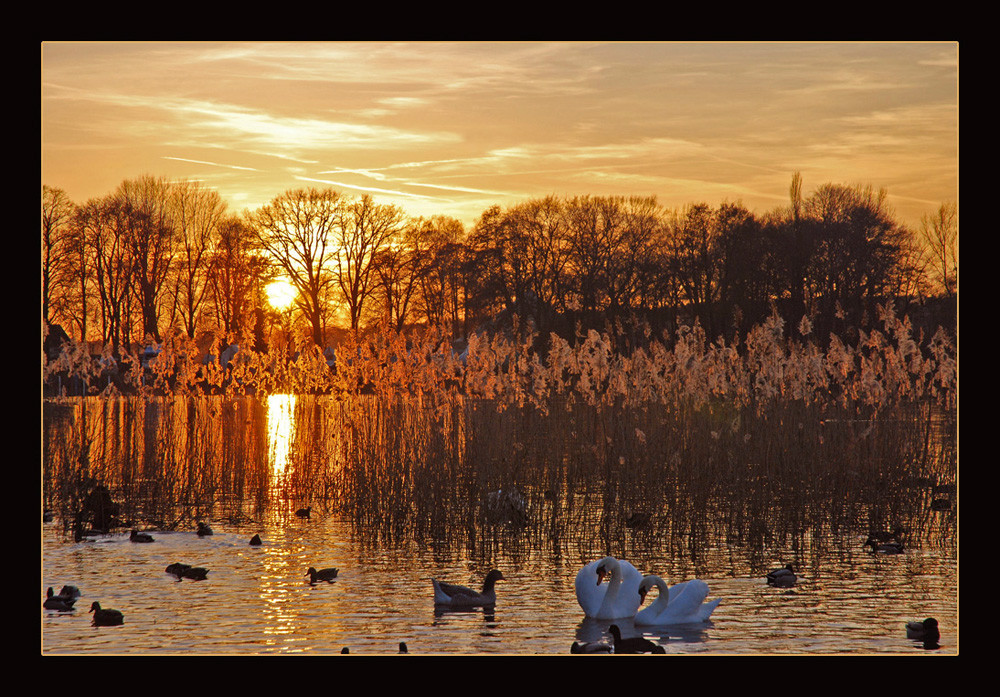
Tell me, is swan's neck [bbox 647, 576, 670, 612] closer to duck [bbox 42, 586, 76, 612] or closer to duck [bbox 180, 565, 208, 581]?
duck [bbox 180, 565, 208, 581]

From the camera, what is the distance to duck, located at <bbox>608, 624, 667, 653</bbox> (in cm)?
624

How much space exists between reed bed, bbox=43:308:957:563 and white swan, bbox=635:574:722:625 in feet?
5.47

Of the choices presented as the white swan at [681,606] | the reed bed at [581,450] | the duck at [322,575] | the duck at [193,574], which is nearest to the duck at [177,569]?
the duck at [193,574]

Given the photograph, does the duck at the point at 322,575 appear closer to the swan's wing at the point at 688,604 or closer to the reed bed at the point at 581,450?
the reed bed at the point at 581,450

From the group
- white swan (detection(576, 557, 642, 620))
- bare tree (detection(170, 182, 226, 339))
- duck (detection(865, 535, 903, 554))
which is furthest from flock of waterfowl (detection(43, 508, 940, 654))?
bare tree (detection(170, 182, 226, 339))

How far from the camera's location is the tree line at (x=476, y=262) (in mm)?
11391

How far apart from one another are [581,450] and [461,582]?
11.6 feet

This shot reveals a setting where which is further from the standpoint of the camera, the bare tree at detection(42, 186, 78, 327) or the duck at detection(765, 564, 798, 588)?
the bare tree at detection(42, 186, 78, 327)

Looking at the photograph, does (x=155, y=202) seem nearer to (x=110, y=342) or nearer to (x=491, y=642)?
(x=110, y=342)

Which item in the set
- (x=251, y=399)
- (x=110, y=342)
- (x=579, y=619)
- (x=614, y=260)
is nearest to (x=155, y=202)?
(x=110, y=342)

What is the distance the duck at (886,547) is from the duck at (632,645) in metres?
3.10

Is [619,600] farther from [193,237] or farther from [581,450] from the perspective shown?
[193,237]

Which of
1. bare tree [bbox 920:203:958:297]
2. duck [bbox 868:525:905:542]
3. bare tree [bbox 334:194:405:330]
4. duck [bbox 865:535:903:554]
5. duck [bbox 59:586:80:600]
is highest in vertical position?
bare tree [bbox 334:194:405:330]

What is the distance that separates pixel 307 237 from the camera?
15.9 meters
